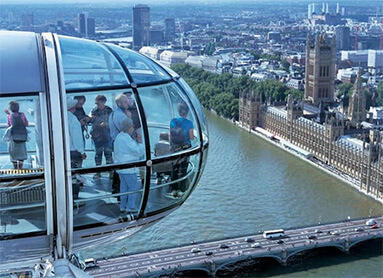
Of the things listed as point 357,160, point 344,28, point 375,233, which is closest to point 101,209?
point 375,233

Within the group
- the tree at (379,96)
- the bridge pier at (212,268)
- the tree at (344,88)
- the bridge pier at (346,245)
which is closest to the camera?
the bridge pier at (212,268)

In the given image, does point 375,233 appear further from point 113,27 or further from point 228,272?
point 113,27

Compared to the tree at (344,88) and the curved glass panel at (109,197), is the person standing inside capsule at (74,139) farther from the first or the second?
the tree at (344,88)

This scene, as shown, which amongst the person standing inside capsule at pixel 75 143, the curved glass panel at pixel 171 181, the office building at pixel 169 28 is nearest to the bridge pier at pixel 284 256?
the curved glass panel at pixel 171 181

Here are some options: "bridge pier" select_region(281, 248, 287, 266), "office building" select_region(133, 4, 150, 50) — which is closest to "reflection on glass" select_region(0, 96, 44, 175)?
"bridge pier" select_region(281, 248, 287, 266)

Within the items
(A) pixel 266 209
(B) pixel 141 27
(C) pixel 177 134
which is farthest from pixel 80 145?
(B) pixel 141 27

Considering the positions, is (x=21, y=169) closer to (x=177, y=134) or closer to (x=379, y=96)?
(x=177, y=134)
